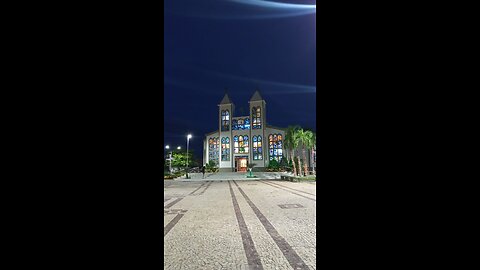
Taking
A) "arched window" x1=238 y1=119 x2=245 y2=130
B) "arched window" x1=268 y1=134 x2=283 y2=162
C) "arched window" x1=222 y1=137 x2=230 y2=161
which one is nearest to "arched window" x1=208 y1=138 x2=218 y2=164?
"arched window" x1=222 y1=137 x2=230 y2=161

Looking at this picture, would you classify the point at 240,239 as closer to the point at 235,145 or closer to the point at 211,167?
the point at 211,167

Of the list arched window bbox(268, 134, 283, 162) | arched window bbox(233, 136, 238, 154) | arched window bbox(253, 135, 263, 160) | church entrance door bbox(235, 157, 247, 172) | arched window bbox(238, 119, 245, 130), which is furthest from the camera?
arched window bbox(238, 119, 245, 130)

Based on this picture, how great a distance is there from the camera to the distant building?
58.2m

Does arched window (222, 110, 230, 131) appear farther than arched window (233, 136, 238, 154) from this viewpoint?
Yes

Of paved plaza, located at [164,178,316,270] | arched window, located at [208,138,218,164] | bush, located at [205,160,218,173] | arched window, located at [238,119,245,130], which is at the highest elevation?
arched window, located at [238,119,245,130]

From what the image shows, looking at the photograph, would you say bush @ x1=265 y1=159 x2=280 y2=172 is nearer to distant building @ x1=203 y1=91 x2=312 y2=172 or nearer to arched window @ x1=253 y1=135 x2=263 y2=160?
distant building @ x1=203 y1=91 x2=312 y2=172

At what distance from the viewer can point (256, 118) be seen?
199ft

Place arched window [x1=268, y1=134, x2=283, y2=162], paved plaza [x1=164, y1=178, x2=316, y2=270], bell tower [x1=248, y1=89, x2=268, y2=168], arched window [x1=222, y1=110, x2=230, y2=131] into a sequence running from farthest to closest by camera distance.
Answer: arched window [x1=222, y1=110, x2=230, y2=131]
bell tower [x1=248, y1=89, x2=268, y2=168]
arched window [x1=268, y1=134, x2=283, y2=162]
paved plaza [x1=164, y1=178, x2=316, y2=270]

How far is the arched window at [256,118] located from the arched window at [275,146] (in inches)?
145

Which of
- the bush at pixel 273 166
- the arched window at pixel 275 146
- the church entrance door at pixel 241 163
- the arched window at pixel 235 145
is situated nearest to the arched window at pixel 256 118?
the arched window at pixel 275 146

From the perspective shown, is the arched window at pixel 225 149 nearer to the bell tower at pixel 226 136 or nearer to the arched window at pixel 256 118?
the bell tower at pixel 226 136

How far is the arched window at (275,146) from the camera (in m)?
57.7

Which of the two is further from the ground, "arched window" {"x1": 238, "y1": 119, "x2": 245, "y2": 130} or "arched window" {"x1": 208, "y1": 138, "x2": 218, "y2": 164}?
"arched window" {"x1": 238, "y1": 119, "x2": 245, "y2": 130}
